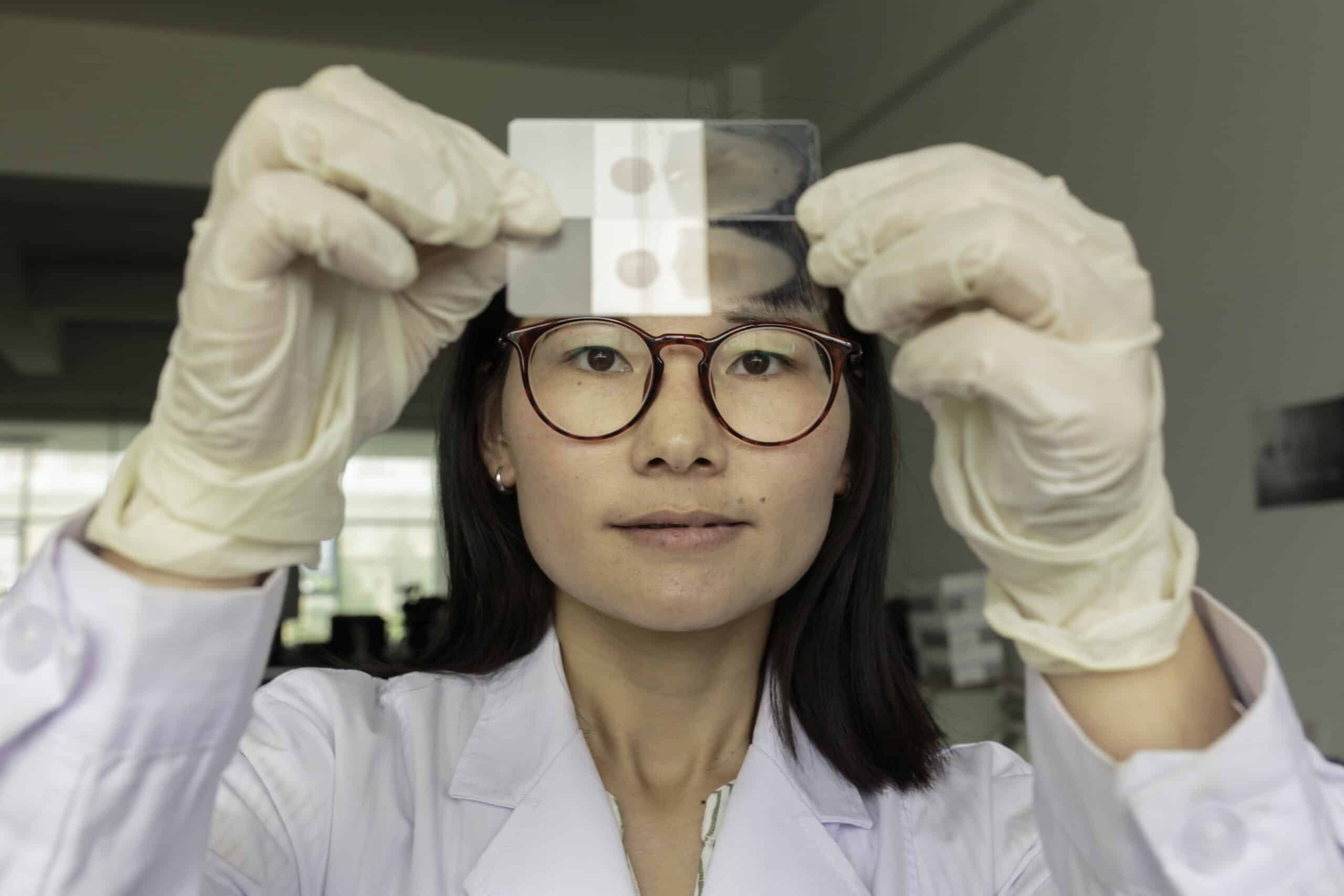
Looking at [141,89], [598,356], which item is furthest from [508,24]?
[598,356]

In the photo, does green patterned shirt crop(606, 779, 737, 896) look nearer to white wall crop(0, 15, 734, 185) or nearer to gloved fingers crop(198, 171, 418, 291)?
gloved fingers crop(198, 171, 418, 291)

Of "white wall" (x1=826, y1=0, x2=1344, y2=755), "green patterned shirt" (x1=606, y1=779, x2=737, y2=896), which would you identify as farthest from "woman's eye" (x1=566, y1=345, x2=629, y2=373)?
"white wall" (x1=826, y1=0, x2=1344, y2=755)

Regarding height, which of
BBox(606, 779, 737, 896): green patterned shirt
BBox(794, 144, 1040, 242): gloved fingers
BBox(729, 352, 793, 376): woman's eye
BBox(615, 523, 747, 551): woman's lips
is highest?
BBox(794, 144, 1040, 242): gloved fingers

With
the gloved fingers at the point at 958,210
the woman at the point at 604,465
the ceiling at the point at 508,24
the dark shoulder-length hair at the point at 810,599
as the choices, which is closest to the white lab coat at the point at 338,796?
the woman at the point at 604,465

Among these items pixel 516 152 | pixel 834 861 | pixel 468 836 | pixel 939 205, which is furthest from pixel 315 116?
pixel 834 861

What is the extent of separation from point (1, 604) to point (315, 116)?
43 cm

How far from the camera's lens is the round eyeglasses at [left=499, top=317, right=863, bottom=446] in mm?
1118

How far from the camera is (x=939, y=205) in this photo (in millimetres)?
839

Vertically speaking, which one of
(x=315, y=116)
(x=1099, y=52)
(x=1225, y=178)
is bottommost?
(x=315, y=116)

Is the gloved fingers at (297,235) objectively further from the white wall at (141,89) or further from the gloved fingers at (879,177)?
the white wall at (141,89)

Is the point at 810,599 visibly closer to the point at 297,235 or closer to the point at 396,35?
the point at 297,235

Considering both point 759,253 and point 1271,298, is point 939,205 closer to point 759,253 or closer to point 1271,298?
point 759,253

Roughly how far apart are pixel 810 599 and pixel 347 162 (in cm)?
88

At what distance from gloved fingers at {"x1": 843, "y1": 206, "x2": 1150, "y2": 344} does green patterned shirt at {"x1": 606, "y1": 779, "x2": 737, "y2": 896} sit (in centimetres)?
70
